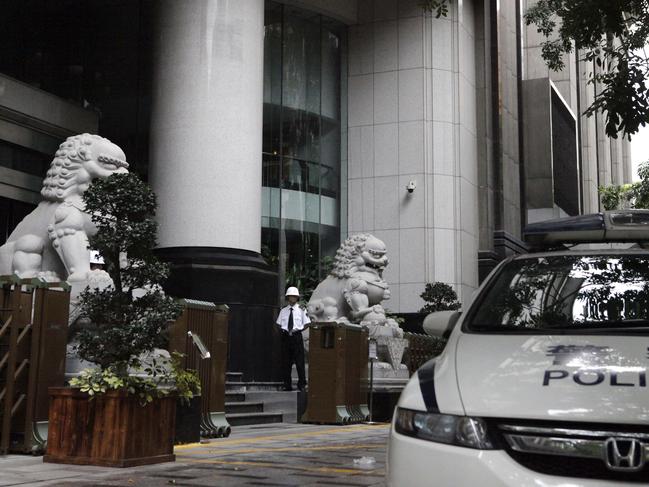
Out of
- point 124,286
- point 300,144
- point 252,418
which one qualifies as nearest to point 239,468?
point 124,286

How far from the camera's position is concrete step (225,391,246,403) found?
1538 cm

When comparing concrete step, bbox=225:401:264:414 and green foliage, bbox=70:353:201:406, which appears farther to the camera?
concrete step, bbox=225:401:264:414

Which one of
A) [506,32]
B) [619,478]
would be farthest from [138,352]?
[506,32]

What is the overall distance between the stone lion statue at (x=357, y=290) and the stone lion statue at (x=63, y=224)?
25.1 feet

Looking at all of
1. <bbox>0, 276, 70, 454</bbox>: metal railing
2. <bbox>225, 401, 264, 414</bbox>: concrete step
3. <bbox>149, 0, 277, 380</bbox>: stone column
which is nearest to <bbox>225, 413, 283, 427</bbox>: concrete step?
<bbox>225, 401, 264, 414</bbox>: concrete step

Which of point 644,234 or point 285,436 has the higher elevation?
point 644,234

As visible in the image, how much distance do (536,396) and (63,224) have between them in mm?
9265

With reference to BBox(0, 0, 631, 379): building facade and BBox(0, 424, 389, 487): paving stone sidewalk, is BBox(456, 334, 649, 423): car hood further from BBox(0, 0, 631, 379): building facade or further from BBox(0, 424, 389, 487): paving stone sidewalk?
BBox(0, 0, 631, 379): building facade

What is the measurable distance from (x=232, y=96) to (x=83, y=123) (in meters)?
6.77

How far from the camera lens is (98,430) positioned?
27.7 feet

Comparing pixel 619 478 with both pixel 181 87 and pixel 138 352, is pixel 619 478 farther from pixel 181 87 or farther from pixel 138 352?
pixel 181 87

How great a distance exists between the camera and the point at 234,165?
18.5 metres

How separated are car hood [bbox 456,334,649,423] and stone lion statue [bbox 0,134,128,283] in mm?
8468

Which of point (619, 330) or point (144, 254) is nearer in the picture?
point (619, 330)
